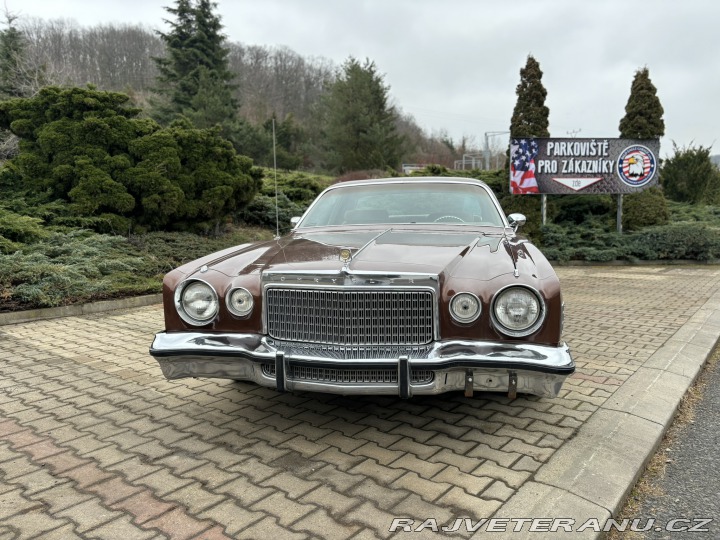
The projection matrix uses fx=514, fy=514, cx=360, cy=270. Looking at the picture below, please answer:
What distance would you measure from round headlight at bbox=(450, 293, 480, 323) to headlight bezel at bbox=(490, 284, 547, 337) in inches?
3.8

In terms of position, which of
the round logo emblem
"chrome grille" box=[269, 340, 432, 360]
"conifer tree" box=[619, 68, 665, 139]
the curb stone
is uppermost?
"conifer tree" box=[619, 68, 665, 139]

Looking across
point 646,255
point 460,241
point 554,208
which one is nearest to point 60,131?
point 460,241

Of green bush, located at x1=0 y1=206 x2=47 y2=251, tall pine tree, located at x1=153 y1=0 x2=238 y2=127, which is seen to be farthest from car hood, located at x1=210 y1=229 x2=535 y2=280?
tall pine tree, located at x1=153 y1=0 x2=238 y2=127

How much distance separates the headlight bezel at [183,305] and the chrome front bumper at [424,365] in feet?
0.58

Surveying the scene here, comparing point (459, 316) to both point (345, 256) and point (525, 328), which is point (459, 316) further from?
point (345, 256)

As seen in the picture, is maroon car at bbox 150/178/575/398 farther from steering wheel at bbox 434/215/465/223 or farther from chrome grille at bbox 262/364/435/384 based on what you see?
steering wheel at bbox 434/215/465/223

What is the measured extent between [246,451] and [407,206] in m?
Answer: 2.46

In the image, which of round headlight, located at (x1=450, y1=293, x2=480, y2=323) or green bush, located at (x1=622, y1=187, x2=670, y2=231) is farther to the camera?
green bush, located at (x1=622, y1=187, x2=670, y2=231)

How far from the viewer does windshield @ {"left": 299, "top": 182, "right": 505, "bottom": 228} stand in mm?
4379

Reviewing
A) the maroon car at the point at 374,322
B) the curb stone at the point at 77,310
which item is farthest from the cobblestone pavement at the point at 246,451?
the curb stone at the point at 77,310

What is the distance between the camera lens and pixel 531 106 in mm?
14078

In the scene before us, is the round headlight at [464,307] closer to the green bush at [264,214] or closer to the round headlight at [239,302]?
the round headlight at [239,302]

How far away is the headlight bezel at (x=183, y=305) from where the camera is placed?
312 centimetres

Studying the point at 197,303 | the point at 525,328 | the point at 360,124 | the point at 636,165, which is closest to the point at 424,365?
the point at 525,328
